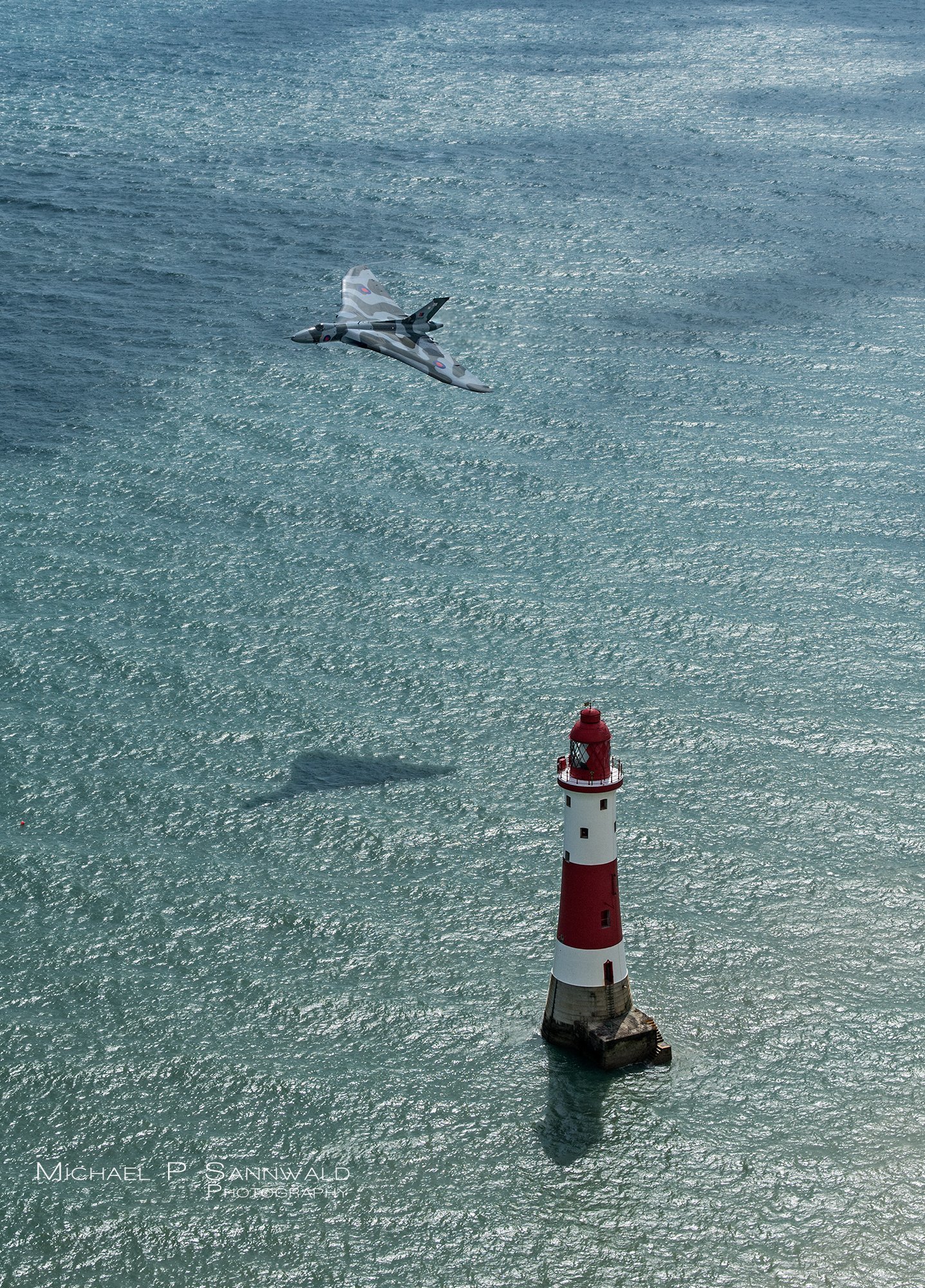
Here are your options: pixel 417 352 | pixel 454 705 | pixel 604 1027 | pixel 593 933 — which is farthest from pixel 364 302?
pixel 604 1027

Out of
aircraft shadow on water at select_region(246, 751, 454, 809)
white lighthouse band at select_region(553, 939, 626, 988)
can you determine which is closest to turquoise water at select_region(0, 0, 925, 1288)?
aircraft shadow on water at select_region(246, 751, 454, 809)

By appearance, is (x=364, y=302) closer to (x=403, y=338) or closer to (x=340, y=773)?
(x=403, y=338)

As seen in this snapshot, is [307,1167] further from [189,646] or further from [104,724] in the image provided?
[189,646]

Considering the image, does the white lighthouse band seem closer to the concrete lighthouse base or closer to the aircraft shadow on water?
the concrete lighthouse base

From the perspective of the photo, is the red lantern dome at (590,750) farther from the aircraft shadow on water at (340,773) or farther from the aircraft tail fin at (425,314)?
the aircraft tail fin at (425,314)

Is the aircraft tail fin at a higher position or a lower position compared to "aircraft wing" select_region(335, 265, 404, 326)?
higher
